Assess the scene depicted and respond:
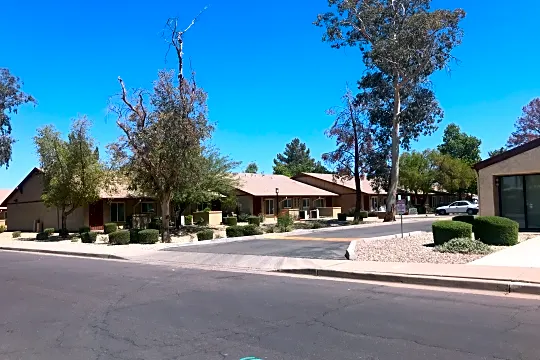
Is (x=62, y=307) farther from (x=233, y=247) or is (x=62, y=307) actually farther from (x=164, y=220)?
(x=164, y=220)

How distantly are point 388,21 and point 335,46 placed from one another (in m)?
4.33

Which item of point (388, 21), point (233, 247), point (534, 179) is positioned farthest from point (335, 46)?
point (233, 247)

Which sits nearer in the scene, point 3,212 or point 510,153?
point 510,153

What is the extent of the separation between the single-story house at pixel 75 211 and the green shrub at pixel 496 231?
24086 mm

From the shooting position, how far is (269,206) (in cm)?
4778

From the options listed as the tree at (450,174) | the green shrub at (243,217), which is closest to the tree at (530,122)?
the tree at (450,174)

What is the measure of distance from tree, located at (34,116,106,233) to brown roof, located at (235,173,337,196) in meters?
16.7

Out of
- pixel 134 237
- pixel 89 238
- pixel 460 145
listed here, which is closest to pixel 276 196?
pixel 89 238

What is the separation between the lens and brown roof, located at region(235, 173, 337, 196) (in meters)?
46.8

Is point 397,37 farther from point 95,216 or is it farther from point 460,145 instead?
point 460,145

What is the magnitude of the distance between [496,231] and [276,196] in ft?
104

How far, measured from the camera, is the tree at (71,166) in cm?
2924

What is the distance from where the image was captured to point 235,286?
1093cm

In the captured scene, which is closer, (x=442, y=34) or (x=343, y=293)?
(x=343, y=293)
